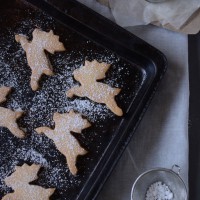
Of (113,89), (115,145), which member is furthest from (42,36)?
(115,145)

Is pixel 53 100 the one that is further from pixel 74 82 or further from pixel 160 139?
pixel 160 139

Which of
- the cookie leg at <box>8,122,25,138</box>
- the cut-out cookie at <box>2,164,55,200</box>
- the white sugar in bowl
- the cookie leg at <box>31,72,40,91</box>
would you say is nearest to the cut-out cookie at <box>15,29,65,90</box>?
the cookie leg at <box>31,72,40,91</box>

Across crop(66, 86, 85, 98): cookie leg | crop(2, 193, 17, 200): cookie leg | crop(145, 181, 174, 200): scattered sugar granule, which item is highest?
crop(66, 86, 85, 98): cookie leg

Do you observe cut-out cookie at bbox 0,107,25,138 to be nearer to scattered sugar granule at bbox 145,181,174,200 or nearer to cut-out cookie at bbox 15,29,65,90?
cut-out cookie at bbox 15,29,65,90

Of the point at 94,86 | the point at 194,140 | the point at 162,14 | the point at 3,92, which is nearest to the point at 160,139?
the point at 194,140

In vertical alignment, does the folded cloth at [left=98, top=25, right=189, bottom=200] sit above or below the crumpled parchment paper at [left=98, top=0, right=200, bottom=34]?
below

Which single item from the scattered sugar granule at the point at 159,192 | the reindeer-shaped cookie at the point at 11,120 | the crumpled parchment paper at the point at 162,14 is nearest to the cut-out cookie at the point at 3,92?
the reindeer-shaped cookie at the point at 11,120
